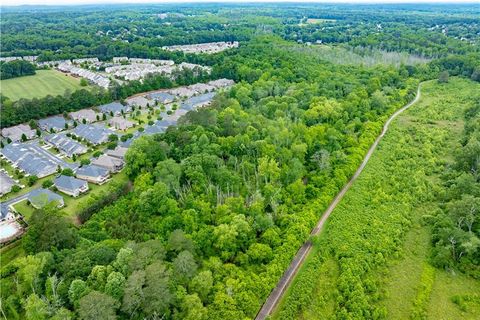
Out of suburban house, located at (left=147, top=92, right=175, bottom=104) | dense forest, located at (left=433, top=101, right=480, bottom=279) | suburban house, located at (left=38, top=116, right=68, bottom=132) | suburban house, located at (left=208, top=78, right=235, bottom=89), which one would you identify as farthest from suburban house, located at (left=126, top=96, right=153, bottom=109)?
dense forest, located at (left=433, top=101, right=480, bottom=279)

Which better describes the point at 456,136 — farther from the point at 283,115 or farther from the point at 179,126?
the point at 179,126

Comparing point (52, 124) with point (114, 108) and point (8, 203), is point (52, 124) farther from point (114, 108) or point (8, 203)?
point (8, 203)

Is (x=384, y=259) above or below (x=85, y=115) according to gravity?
below

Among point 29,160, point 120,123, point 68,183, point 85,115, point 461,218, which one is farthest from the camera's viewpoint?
point 85,115

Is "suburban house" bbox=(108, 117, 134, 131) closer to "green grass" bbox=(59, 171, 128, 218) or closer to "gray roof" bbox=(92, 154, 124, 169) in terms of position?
"gray roof" bbox=(92, 154, 124, 169)

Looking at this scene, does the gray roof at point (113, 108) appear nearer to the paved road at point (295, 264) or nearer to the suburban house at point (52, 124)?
the suburban house at point (52, 124)

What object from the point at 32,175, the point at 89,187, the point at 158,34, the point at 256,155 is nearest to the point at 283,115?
the point at 256,155

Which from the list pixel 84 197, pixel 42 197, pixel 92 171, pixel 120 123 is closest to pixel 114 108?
pixel 120 123
